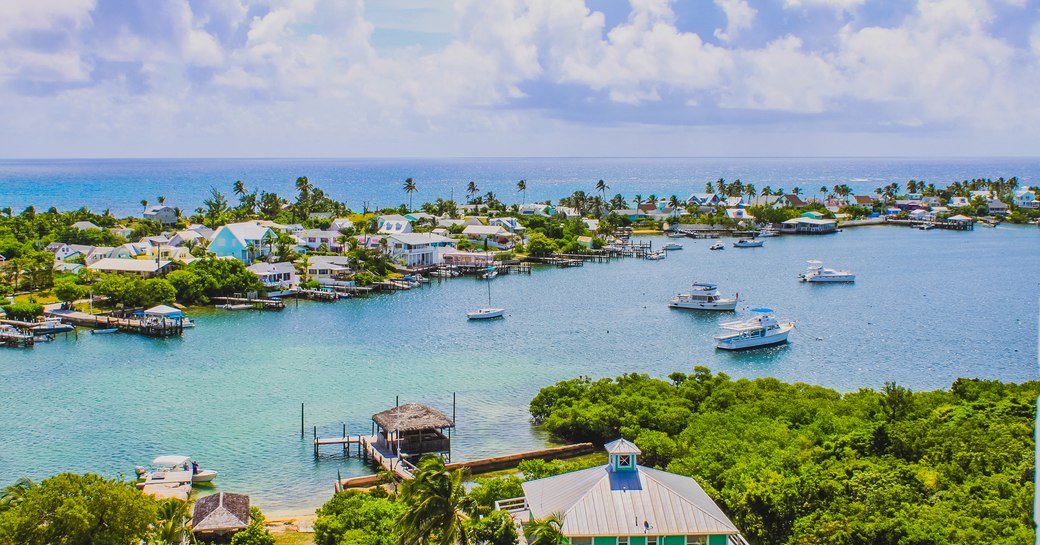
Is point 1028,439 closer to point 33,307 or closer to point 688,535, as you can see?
point 688,535

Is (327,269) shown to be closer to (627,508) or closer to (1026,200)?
(627,508)

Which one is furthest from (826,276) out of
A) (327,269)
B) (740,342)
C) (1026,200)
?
(1026,200)

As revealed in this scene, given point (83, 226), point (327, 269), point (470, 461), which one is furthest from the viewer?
point (83, 226)

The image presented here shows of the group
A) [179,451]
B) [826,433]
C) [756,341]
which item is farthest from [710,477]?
[756,341]

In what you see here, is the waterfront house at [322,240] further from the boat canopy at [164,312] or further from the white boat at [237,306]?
the boat canopy at [164,312]

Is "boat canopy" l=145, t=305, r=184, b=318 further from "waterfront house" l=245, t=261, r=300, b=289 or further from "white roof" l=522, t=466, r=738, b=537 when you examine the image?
"white roof" l=522, t=466, r=738, b=537

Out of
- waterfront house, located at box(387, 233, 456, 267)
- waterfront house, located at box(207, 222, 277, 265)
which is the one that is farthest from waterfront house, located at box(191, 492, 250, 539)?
waterfront house, located at box(387, 233, 456, 267)
